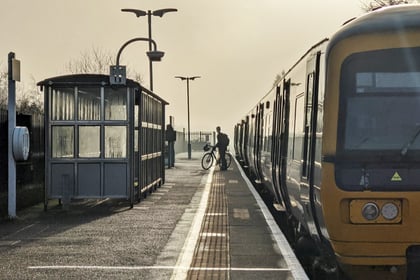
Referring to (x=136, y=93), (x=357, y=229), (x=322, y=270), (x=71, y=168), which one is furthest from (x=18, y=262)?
(x=136, y=93)

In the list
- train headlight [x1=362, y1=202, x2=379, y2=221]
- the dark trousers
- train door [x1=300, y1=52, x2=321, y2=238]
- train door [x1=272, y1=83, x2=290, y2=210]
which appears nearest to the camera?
train headlight [x1=362, y1=202, x2=379, y2=221]

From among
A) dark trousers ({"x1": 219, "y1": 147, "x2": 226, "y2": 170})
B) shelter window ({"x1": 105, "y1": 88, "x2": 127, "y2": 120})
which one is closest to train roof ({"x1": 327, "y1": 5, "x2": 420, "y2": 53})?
shelter window ({"x1": 105, "y1": 88, "x2": 127, "y2": 120})

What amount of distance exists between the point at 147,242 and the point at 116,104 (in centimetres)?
475

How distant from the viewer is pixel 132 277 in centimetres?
700

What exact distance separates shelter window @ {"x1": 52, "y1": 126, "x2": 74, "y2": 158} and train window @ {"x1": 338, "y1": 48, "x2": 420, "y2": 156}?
8463 millimetres

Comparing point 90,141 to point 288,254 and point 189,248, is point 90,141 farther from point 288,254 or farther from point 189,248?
point 288,254

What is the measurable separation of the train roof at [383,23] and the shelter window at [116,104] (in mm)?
8026

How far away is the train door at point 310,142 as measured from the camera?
20.7 ft

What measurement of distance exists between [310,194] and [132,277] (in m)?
2.16

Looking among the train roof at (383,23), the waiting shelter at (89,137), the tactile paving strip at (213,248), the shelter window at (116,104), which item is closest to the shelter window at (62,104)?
the waiting shelter at (89,137)

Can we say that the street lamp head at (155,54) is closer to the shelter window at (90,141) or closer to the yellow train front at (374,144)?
the shelter window at (90,141)

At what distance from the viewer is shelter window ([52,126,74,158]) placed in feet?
42.6

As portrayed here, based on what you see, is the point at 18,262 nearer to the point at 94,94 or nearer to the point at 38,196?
the point at 94,94

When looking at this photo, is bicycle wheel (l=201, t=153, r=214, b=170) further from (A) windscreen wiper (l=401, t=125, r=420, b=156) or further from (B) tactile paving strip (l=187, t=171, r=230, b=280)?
(A) windscreen wiper (l=401, t=125, r=420, b=156)
